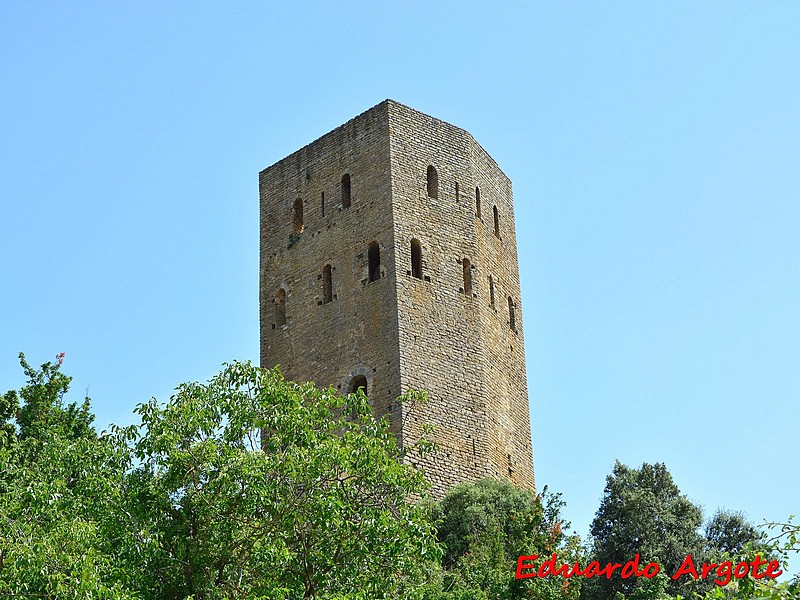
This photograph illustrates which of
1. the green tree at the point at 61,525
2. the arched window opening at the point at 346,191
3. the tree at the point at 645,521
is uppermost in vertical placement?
the arched window opening at the point at 346,191

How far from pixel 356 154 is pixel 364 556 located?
17.7m

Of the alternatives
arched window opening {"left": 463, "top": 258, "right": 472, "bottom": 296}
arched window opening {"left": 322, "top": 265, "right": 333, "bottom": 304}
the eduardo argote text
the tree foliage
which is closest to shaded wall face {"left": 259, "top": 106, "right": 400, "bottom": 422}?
arched window opening {"left": 322, "top": 265, "right": 333, "bottom": 304}

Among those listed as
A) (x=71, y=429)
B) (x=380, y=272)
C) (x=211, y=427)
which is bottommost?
(x=211, y=427)

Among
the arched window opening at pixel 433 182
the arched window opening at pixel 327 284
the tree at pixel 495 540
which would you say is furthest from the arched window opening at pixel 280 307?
the tree at pixel 495 540

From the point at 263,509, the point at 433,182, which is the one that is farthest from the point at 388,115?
the point at 263,509

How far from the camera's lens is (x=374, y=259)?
29906 mm

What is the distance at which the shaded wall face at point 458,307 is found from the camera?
28.4 metres

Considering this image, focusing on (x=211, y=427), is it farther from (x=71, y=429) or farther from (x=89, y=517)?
(x=71, y=429)

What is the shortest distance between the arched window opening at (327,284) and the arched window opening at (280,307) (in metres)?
1.39

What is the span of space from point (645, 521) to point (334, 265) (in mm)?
9477

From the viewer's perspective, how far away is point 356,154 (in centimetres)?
3130

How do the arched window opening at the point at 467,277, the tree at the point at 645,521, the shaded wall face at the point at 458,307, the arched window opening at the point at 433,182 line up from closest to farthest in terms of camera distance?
the tree at the point at 645,521
the shaded wall face at the point at 458,307
the arched window opening at the point at 467,277
the arched window opening at the point at 433,182

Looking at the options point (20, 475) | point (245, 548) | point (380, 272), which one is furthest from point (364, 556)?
point (380, 272)

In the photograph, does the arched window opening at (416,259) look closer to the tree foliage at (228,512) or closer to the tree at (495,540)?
the tree at (495,540)
